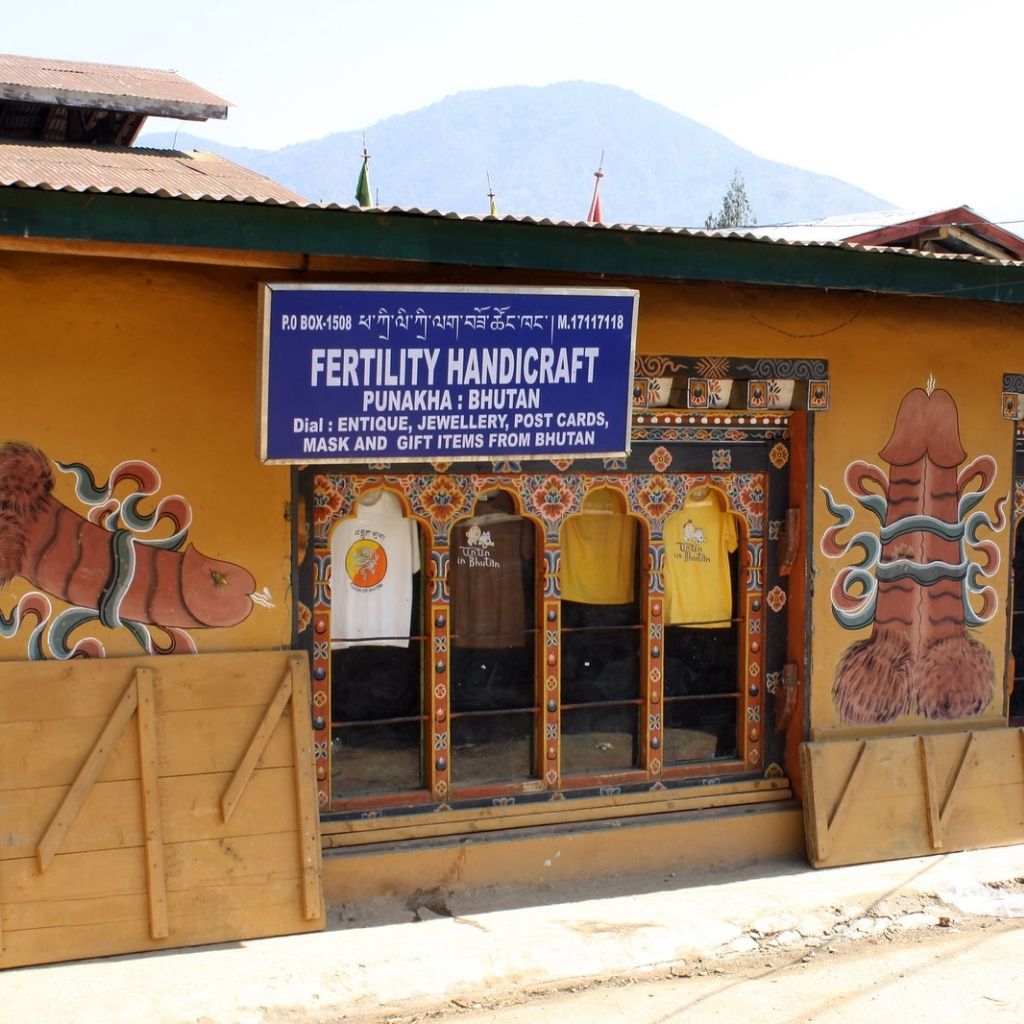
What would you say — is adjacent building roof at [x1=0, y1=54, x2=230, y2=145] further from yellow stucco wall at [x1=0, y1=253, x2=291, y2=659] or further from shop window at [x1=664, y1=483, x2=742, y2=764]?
shop window at [x1=664, y1=483, x2=742, y2=764]

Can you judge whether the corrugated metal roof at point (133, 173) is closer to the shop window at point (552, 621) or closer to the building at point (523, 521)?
the building at point (523, 521)

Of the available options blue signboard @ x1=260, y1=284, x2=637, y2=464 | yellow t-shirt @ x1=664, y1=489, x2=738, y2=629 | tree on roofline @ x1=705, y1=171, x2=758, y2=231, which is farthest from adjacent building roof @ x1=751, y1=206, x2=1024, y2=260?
tree on roofline @ x1=705, y1=171, x2=758, y2=231

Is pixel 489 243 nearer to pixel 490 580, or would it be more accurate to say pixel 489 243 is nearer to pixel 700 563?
pixel 490 580

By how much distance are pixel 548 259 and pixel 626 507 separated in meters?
1.51

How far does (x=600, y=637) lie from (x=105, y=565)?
2.54 meters

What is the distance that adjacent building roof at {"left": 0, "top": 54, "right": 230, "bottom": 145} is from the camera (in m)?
7.71

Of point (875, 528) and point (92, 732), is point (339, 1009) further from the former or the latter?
point (875, 528)

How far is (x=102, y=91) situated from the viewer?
7812 mm

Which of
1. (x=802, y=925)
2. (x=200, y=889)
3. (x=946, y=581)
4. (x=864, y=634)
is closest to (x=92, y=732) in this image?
(x=200, y=889)

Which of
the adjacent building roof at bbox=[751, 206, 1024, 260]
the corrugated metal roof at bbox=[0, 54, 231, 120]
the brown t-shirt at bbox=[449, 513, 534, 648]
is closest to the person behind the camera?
the brown t-shirt at bbox=[449, 513, 534, 648]

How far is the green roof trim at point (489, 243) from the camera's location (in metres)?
4.80

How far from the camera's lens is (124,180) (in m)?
5.66

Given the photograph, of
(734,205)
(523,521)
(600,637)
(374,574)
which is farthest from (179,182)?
(734,205)

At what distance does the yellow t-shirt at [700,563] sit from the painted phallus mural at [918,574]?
545mm
